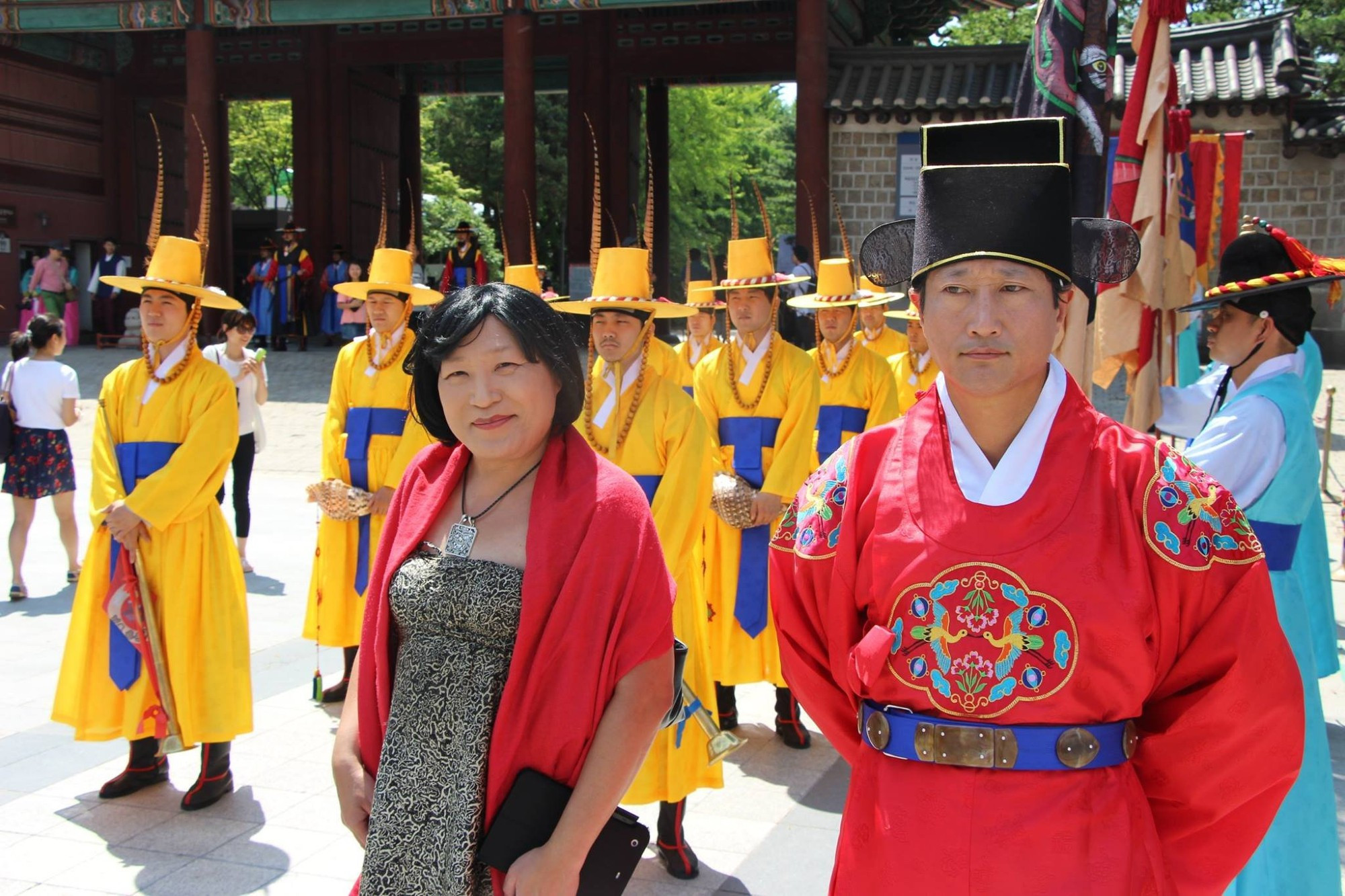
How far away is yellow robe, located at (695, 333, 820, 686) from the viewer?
210 inches

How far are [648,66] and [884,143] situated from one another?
4.75 m

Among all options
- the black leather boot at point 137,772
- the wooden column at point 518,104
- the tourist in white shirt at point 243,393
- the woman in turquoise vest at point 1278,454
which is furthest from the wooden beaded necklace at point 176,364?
the wooden column at point 518,104

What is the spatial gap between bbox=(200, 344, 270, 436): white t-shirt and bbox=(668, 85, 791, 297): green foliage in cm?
1456

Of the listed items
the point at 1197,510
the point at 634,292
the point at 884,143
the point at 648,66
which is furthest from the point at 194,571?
the point at 648,66

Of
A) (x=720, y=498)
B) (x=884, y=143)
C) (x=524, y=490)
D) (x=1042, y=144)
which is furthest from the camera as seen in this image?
(x=884, y=143)

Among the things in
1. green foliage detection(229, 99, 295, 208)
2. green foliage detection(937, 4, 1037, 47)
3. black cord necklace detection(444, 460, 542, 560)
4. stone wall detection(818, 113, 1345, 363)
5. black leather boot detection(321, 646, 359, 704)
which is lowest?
black leather boot detection(321, 646, 359, 704)

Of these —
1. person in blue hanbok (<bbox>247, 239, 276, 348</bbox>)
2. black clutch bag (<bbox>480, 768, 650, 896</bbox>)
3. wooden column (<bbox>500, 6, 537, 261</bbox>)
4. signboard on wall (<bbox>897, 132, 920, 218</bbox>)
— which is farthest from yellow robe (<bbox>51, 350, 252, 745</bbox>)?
person in blue hanbok (<bbox>247, 239, 276, 348</bbox>)

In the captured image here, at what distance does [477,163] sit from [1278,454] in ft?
93.5

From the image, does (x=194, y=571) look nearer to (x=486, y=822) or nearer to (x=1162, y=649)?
(x=486, y=822)

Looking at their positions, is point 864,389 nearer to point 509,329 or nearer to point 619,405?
point 619,405

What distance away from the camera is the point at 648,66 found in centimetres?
1798

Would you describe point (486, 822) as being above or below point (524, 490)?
below

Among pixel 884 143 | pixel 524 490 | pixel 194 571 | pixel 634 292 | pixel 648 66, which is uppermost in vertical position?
pixel 648 66

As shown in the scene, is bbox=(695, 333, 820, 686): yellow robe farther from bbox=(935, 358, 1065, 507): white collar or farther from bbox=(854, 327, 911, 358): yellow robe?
bbox=(935, 358, 1065, 507): white collar
